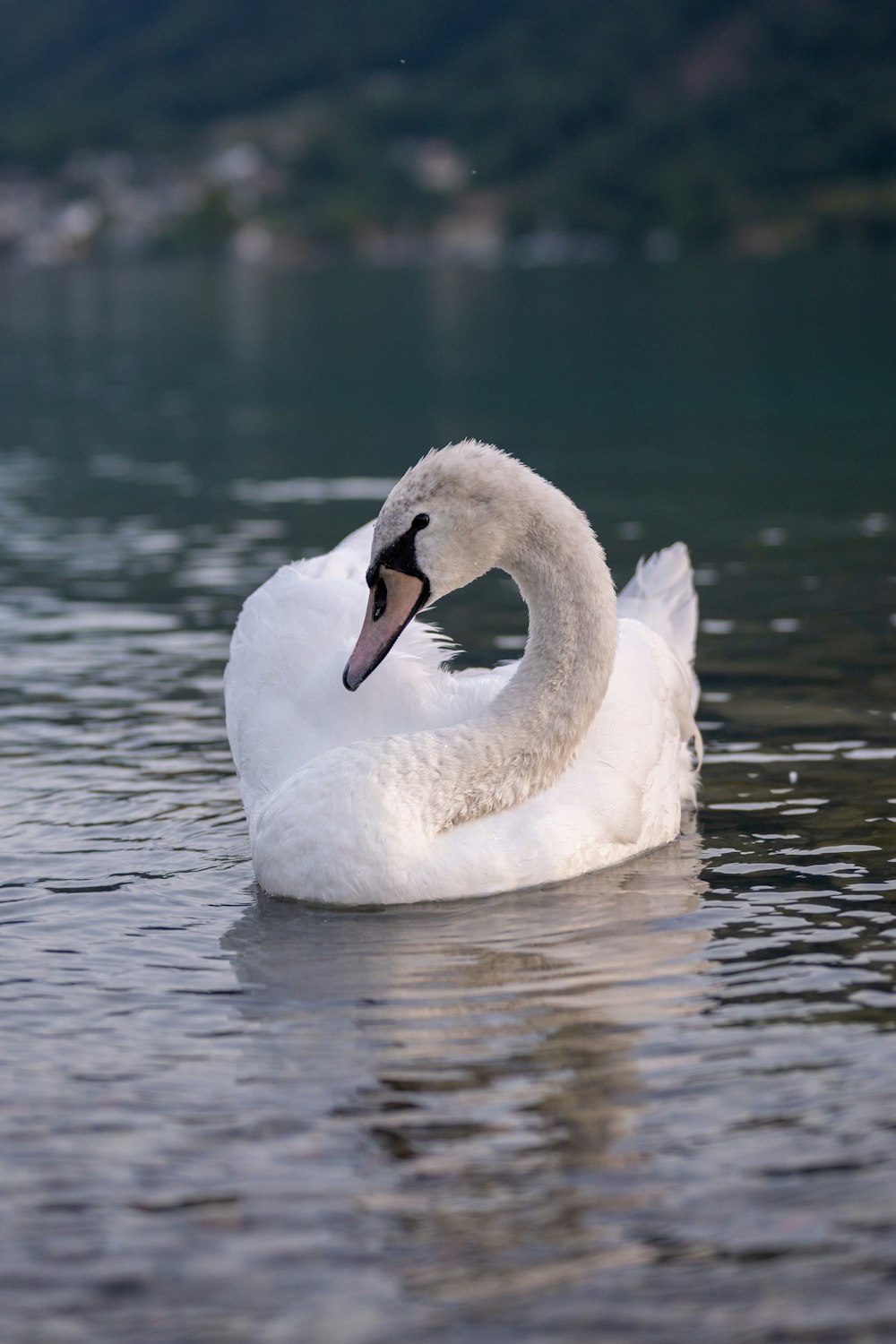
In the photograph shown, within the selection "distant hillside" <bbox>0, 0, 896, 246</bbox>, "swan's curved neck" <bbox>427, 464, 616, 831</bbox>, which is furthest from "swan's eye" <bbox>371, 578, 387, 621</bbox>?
"distant hillside" <bbox>0, 0, 896, 246</bbox>

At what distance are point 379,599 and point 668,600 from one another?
2989 millimetres

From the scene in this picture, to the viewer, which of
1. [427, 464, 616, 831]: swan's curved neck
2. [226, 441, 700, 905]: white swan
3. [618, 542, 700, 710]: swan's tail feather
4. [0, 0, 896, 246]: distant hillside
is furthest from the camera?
[0, 0, 896, 246]: distant hillside

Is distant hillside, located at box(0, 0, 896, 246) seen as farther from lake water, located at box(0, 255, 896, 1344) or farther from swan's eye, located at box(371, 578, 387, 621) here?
swan's eye, located at box(371, 578, 387, 621)

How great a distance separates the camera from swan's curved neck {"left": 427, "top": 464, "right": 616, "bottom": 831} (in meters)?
8.20

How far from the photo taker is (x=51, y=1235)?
5457 millimetres

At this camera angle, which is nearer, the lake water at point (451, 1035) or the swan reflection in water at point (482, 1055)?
the lake water at point (451, 1035)

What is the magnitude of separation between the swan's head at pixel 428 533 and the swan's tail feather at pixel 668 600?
7.93 ft

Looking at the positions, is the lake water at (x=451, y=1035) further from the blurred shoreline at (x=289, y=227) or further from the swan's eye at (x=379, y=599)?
the blurred shoreline at (x=289, y=227)

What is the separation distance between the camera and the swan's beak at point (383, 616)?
26.5ft

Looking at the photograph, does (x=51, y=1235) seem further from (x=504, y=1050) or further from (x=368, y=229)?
(x=368, y=229)

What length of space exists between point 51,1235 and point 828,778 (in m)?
5.50

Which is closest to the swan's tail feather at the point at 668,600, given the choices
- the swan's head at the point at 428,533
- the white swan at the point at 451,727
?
the white swan at the point at 451,727

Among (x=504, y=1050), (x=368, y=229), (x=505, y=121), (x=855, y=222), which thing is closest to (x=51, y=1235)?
(x=504, y=1050)

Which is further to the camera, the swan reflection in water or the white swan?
the white swan
